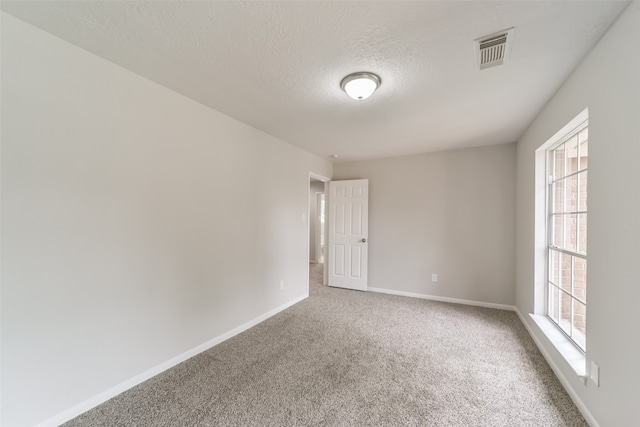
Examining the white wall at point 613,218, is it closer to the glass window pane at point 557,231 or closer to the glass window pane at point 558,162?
the glass window pane at point 558,162

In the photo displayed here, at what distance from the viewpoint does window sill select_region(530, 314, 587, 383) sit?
1.82 meters

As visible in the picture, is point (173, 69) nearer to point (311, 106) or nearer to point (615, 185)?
point (311, 106)

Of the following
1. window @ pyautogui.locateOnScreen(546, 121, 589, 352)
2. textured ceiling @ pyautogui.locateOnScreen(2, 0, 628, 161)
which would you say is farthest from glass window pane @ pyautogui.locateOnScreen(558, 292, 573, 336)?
textured ceiling @ pyautogui.locateOnScreen(2, 0, 628, 161)

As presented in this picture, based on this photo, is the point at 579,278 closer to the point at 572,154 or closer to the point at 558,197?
the point at 558,197

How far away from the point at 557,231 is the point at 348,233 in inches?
115

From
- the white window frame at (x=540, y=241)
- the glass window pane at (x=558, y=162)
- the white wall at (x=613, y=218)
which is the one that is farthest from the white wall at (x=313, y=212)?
the white wall at (x=613, y=218)

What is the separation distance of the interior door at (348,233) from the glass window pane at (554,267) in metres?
2.52

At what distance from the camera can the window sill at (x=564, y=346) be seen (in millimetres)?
1821

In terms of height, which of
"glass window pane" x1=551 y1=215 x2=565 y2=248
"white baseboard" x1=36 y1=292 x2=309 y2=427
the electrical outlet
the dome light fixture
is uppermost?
the dome light fixture

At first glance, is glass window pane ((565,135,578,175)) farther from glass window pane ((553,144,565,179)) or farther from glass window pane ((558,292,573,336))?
glass window pane ((558,292,573,336))

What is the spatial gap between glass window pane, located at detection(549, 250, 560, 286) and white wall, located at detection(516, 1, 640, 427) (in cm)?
100

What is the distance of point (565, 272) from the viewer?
235 cm

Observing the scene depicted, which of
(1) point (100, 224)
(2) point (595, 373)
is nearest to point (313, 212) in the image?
(1) point (100, 224)

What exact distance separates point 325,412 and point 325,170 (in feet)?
12.4
